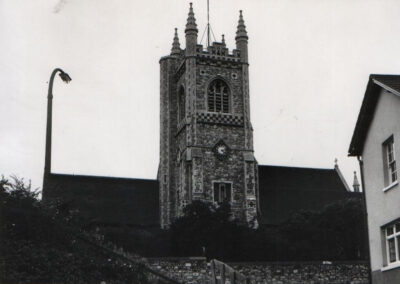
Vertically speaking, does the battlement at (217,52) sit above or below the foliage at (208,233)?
above

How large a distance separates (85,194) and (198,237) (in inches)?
735

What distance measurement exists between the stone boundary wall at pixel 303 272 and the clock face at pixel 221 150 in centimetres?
2613

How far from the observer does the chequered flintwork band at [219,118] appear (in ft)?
190

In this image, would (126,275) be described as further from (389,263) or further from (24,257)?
(389,263)

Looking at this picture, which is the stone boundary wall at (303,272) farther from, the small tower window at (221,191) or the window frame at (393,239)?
the small tower window at (221,191)

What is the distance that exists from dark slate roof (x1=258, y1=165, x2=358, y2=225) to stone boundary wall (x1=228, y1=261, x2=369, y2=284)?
25779 millimetres

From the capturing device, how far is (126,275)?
24.0 meters

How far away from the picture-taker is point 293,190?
2501 inches

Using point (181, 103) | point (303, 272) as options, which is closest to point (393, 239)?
point (303, 272)

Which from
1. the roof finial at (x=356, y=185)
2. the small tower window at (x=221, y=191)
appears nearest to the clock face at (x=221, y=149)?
the small tower window at (x=221, y=191)

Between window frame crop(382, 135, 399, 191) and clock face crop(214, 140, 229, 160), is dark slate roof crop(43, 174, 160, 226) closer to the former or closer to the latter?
clock face crop(214, 140, 229, 160)

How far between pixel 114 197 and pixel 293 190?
51.3ft

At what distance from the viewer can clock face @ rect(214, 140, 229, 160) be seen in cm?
5731

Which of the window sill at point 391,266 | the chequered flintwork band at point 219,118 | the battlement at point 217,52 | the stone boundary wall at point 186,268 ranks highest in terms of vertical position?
the battlement at point 217,52
